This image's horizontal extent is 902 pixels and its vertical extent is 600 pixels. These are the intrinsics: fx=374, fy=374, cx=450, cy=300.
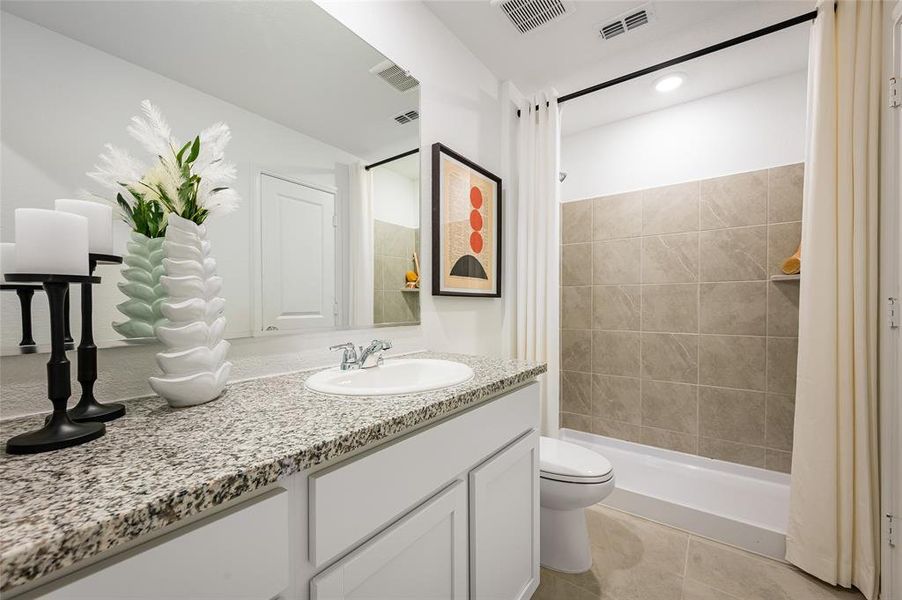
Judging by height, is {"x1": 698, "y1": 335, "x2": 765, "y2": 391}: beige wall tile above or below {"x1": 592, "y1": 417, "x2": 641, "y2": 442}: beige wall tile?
above

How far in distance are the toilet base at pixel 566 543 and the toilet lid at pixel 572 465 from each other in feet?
0.65

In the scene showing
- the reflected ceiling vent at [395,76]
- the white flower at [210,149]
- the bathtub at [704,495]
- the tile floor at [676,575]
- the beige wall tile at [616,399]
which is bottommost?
the tile floor at [676,575]

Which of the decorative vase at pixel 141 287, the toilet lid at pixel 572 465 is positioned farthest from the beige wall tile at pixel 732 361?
the decorative vase at pixel 141 287

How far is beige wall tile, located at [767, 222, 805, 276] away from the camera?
2149 mm

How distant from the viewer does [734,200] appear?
91.7 inches

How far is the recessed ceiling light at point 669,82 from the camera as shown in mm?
2176

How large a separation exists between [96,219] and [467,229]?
4.63 feet

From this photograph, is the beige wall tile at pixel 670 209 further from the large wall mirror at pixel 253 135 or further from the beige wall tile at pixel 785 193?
the large wall mirror at pixel 253 135

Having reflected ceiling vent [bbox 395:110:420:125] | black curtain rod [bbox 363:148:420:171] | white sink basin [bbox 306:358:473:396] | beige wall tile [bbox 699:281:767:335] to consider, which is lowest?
white sink basin [bbox 306:358:473:396]

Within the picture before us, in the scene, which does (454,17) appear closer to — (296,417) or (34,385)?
(296,417)

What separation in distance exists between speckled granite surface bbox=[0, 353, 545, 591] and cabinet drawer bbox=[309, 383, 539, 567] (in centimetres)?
5

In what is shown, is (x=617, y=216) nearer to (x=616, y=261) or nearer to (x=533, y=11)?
(x=616, y=261)

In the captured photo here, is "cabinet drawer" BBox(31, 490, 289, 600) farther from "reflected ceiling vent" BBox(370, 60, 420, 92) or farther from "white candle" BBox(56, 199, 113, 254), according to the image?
"reflected ceiling vent" BBox(370, 60, 420, 92)

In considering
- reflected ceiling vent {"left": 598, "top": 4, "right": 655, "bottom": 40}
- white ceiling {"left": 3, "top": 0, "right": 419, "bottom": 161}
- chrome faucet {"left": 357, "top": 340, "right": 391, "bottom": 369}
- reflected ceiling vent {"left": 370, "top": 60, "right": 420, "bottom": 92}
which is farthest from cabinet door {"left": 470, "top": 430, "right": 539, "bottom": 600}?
reflected ceiling vent {"left": 598, "top": 4, "right": 655, "bottom": 40}
